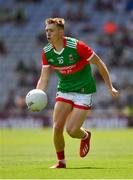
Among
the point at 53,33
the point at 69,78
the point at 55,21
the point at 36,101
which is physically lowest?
the point at 36,101

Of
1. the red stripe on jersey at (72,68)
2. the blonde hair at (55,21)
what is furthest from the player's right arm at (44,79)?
the blonde hair at (55,21)

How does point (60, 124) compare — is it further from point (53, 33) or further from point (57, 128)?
point (53, 33)

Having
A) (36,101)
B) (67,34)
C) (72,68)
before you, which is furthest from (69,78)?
(67,34)

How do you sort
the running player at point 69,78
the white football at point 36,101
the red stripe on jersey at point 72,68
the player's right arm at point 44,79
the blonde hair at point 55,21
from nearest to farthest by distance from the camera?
the blonde hair at point 55,21
the white football at point 36,101
the running player at point 69,78
the red stripe on jersey at point 72,68
the player's right arm at point 44,79

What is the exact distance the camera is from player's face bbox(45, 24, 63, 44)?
1394 centimetres

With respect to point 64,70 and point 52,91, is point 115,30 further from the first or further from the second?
point 64,70

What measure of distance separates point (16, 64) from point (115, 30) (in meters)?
6.34

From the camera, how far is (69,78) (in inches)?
565

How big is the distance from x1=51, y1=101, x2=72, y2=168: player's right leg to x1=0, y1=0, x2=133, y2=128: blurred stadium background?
25881 millimetres

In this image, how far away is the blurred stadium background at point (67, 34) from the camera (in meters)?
41.2

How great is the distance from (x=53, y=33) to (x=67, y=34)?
1275 inches

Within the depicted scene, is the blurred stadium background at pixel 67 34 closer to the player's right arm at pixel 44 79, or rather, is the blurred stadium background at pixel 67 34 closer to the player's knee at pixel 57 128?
the player's right arm at pixel 44 79

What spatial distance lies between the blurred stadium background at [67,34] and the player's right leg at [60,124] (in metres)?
25.9

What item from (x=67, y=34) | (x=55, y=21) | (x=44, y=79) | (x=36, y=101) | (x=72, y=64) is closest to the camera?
(x=55, y=21)
